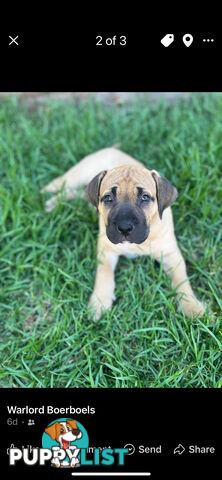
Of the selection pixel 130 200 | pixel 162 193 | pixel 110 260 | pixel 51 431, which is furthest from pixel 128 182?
pixel 51 431

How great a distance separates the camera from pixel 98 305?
416 cm

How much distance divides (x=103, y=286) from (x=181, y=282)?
755 millimetres

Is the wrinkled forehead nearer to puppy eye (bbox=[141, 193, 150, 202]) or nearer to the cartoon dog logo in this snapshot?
puppy eye (bbox=[141, 193, 150, 202])

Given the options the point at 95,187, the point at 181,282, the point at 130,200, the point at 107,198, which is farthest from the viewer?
the point at 181,282

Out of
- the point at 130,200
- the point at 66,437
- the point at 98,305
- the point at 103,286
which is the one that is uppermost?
the point at 130,200

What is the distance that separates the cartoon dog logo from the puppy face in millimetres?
1472

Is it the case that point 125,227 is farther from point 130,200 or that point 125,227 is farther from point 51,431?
point 51,431

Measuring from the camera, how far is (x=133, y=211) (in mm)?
3547

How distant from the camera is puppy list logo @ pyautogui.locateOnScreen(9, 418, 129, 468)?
3107mm

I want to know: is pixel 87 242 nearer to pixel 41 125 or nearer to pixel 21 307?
pixel 21 307

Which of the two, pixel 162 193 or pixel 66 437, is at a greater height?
pixel 162 193

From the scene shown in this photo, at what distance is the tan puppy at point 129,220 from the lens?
11.8 ft

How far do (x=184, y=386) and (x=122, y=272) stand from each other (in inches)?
52.7
